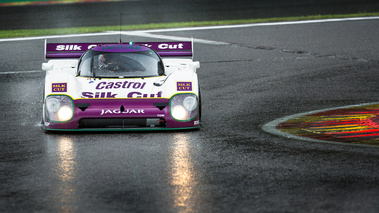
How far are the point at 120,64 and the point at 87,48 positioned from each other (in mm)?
1423

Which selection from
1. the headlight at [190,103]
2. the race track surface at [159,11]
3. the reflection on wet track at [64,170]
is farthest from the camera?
A: the race track surface at [159,11]

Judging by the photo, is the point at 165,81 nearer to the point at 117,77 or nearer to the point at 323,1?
the point at 117,77

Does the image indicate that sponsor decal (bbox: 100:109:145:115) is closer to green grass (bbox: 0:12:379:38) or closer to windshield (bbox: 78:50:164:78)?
windshield (bbox: 78:50:164:78)

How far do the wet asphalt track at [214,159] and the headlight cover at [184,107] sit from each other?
209mm

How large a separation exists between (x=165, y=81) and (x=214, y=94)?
9.11ft

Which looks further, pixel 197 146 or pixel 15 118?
pixel 15 118

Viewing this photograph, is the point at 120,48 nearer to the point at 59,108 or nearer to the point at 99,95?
the point at 99,95

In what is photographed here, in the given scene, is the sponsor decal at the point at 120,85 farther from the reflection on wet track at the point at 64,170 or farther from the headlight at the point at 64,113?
the reflection on wet track at the point at 64,170

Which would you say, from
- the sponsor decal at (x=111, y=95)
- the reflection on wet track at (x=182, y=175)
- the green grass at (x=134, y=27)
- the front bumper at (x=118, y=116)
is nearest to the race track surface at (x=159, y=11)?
the green grass at (x=134, y=27)

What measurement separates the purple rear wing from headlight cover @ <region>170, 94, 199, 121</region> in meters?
2.27

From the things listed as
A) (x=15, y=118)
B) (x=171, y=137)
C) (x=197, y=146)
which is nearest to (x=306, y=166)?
(x=197, y=146)

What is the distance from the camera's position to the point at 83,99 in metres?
9.12

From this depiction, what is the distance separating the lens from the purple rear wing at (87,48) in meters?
11.3

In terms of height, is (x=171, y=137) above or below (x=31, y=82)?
below
